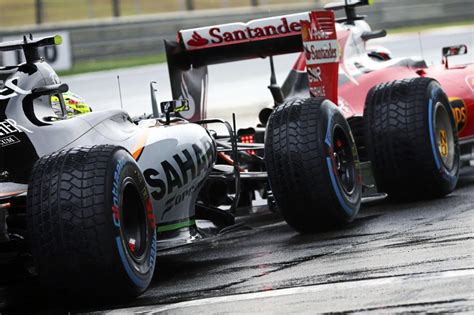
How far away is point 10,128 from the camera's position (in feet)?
23.6

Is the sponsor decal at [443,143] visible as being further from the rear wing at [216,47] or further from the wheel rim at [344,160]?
the rear wing at [216,47]

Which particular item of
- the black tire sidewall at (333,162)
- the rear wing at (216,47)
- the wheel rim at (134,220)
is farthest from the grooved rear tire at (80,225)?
the rear wing at (216,47)

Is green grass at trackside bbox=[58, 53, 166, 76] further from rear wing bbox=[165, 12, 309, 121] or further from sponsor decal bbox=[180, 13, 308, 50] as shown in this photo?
sponsor decal bbox=[180, 13, 308, 50]

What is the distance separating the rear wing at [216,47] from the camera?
34.4 feet

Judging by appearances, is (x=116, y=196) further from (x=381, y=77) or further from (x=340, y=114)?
(x=381, y=77)

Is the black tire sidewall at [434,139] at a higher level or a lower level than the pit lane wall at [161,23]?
lower

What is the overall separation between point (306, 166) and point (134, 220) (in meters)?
1.78

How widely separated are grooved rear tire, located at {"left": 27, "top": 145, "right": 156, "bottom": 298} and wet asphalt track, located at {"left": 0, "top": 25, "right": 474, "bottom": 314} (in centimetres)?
19

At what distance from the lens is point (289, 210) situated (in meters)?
8.47

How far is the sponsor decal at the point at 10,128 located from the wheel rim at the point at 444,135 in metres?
4.00

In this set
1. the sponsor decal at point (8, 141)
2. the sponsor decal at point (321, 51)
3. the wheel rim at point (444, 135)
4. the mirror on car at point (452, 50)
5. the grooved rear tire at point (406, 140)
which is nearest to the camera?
the sponsor decal at point (8, 141)

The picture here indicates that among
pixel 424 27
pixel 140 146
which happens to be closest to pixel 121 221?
pixel 140 146

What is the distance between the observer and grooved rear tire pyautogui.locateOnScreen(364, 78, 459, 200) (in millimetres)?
9633

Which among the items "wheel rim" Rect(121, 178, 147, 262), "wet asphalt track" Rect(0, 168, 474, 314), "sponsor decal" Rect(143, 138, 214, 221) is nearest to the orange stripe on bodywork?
"sponsor decal" Rect(143, 138, 214, 221)
